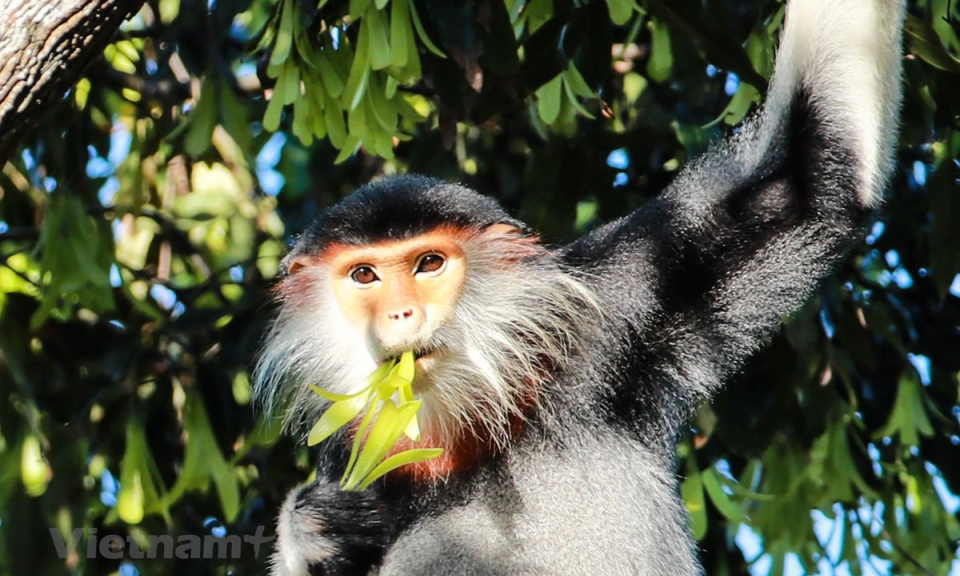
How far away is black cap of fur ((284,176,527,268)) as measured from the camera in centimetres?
348

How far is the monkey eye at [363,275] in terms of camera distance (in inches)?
138

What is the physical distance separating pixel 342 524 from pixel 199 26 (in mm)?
1892

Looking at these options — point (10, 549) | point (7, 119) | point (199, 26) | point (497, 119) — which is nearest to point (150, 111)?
point (199, 26)

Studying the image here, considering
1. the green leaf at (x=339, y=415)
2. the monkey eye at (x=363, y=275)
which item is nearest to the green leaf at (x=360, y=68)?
the monkey eye at (x=363, y=275)

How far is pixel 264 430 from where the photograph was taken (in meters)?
4.18

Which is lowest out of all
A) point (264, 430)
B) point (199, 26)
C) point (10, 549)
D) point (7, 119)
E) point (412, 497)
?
point (10, 549)

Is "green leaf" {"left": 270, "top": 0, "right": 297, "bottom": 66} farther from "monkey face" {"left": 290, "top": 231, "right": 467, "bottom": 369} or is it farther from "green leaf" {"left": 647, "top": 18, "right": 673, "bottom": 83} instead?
"green leaf" {"left": 647, "top": 18, "right": 673, "bottom": 83}

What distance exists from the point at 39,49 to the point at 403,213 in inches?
39.2

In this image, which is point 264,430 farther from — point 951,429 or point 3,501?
point 951,429

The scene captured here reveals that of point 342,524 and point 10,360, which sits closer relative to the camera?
point 342,524

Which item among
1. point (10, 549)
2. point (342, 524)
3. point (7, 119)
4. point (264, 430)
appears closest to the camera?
point (7, 119)

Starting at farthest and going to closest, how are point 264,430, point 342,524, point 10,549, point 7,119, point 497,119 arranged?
point 497,119 → point 10,549 → point 264,430 → point 342,524 → point 7,119

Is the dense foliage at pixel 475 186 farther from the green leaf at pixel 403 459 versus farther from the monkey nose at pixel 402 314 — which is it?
the green leaf at pixel 403 459

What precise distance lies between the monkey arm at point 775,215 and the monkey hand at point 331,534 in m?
0.75
